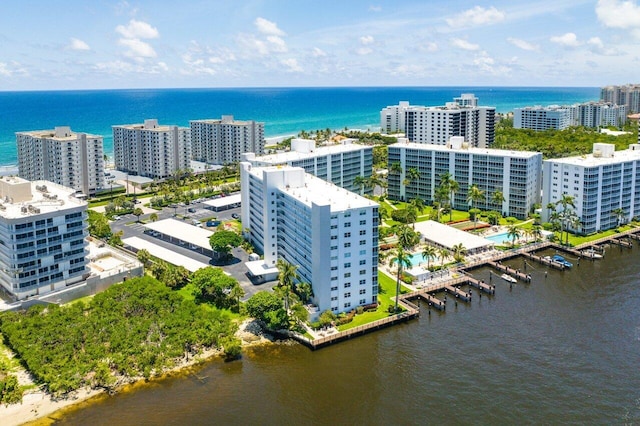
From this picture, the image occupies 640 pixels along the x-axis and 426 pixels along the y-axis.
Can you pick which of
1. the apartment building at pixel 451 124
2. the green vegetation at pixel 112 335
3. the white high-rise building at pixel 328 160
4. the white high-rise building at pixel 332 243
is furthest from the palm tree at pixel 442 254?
the apartment building at pixel 451 124

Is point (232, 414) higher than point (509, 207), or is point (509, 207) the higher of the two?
point (509, 207)

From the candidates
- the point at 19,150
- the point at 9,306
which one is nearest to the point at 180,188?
the point at 19,150

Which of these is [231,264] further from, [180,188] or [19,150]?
[19,150]

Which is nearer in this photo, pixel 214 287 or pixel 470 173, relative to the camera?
pixel 214 287

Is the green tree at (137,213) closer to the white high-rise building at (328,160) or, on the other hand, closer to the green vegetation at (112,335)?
the white high-rise building at (328,160)

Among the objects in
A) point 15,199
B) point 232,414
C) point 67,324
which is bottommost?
point 232,414

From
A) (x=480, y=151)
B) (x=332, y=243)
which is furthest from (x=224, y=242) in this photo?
(x=480, y=151)

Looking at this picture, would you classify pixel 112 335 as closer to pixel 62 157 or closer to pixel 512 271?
pixel 512 271
